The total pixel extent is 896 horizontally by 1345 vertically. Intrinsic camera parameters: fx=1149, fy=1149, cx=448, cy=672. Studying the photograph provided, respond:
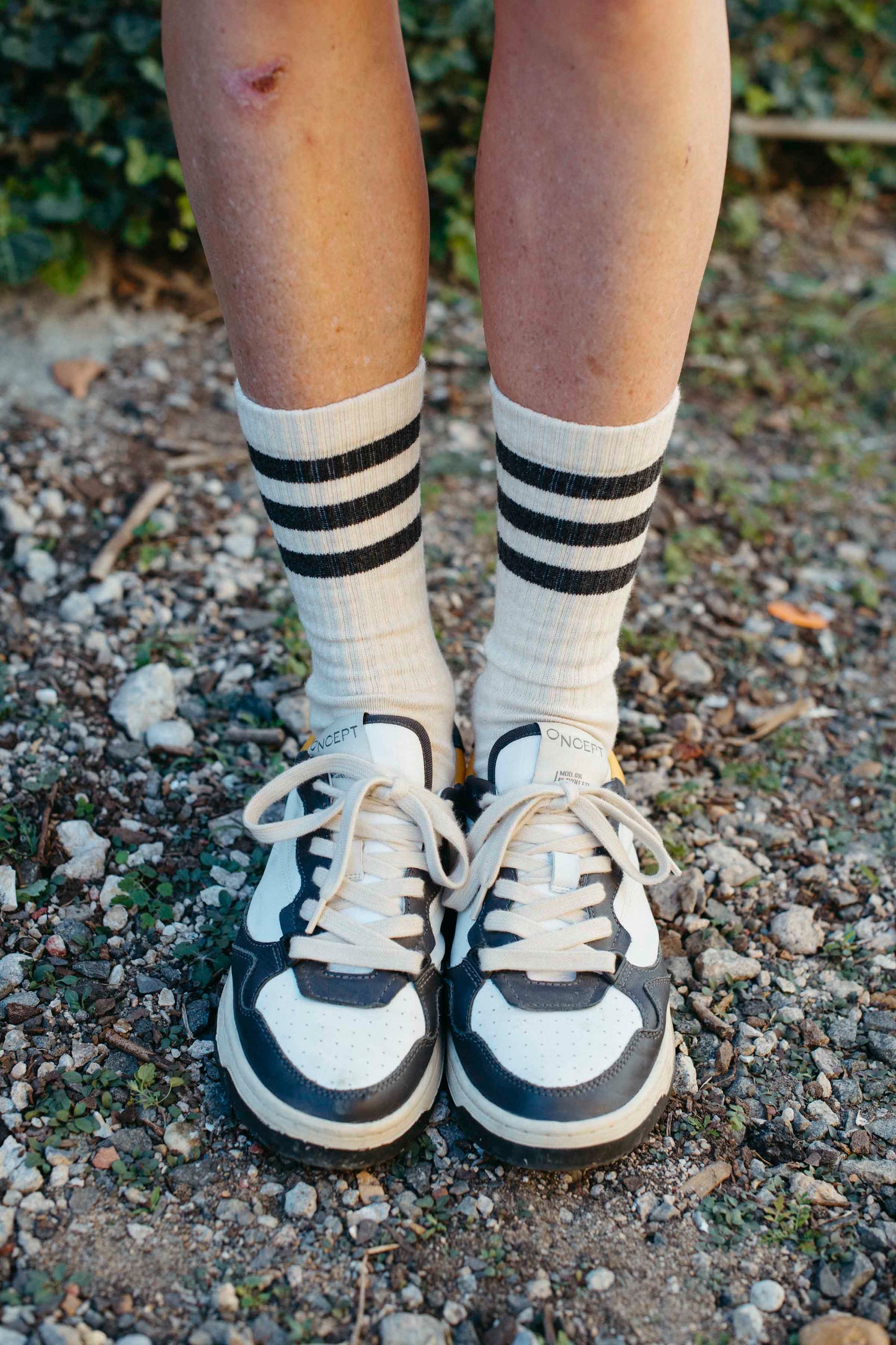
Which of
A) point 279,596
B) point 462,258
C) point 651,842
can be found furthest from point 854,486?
point 651,842

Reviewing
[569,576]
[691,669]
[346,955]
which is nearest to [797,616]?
[691,669]

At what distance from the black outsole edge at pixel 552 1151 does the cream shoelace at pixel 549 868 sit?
0.15 m

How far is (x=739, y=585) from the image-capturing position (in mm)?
2109

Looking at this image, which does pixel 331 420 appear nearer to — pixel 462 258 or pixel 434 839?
pixel 434 839

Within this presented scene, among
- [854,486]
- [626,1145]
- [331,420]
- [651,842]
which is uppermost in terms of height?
[331,420]

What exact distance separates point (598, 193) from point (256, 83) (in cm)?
33

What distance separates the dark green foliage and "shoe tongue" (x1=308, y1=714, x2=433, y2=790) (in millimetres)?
1527

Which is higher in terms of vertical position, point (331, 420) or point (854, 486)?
point (331, 420)

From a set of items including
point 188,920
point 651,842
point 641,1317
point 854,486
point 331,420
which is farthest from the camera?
point 854,486

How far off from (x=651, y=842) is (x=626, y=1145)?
32 centimetres

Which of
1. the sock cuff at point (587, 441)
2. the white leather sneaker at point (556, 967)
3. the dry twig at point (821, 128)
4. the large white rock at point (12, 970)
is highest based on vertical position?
the sock cuff at point (587, 441)

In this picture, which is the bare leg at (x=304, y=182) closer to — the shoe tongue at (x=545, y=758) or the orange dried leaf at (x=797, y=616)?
the shoe tongue at (x=545, y=758)

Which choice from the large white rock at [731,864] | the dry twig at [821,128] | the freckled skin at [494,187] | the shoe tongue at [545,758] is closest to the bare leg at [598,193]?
the freckled skin at [494,187]

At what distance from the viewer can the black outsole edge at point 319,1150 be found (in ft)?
3.64
